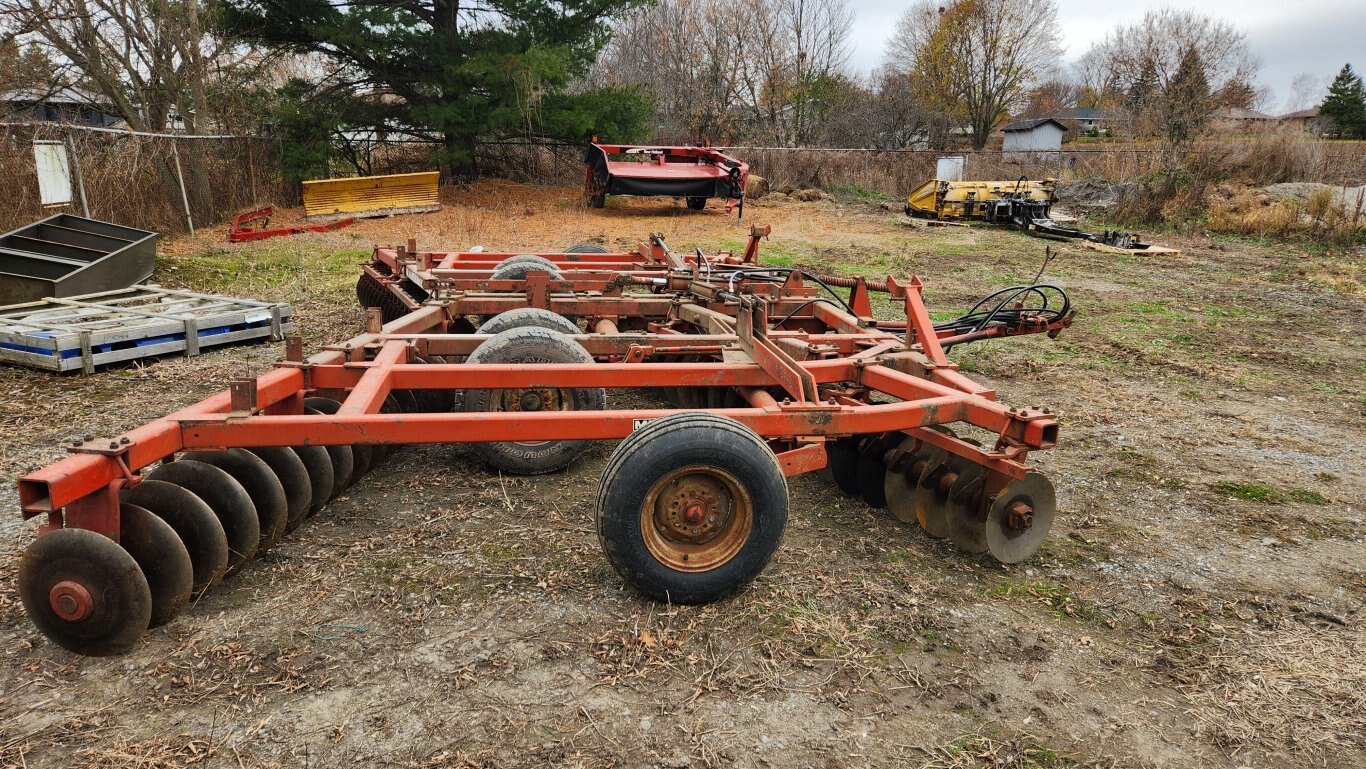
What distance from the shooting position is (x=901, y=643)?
113 inches

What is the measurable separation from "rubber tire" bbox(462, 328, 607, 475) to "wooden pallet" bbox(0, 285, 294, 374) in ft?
11.6

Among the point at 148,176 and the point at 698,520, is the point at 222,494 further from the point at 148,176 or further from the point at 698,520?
the point at 148,176

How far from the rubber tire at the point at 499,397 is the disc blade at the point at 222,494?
4.24 ft

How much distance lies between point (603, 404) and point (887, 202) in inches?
748

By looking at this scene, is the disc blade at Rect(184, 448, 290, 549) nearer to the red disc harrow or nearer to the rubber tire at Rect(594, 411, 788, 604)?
the red disc harrow

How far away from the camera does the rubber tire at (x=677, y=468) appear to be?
281cm

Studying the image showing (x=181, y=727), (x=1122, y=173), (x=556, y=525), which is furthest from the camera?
(x=1122, y=173)

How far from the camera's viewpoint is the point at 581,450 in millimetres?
4477

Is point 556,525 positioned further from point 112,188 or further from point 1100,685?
point 112,188

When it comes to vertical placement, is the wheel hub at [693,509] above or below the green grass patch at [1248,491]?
above

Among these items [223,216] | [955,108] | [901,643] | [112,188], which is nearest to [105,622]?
[901,643]

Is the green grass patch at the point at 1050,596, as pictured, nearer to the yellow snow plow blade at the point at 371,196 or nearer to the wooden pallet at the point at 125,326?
the wooden pallet at the point at 125,326

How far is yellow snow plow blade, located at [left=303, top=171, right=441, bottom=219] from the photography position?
15477 millimetres

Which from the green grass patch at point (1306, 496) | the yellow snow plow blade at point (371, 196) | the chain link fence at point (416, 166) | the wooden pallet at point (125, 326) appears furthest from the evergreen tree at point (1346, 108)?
the wooden pallet at point (125, 326)
